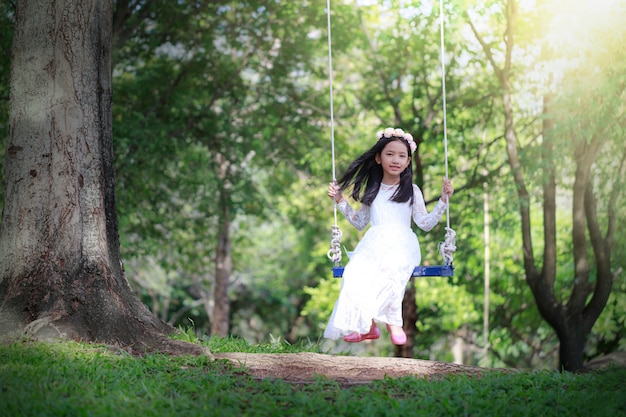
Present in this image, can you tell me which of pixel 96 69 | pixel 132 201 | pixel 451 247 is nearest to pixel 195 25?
pixel 132 201

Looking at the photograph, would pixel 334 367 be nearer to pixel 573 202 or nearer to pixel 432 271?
pixel 432 271

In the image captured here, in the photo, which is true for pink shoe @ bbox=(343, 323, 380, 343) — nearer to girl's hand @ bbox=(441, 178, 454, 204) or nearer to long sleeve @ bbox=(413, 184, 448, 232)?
long sleeve @ bbox=(413, 184, 448, 232)

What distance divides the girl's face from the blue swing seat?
81 centimetres

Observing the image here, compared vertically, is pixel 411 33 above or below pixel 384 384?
above

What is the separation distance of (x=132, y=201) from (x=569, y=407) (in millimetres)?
7394

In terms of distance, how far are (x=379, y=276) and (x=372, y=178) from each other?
0.91 m

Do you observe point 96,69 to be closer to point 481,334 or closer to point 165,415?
point 165,415

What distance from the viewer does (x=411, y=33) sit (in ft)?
36.2

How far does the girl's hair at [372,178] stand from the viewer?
6.20 meters

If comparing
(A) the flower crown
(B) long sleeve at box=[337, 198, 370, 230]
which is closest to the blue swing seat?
(B) long sleeve at box=[337, 198, 370, 230]

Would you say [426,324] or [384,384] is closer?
[384,384]

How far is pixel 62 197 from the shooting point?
5445 millimetres

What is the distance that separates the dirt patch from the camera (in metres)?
5.07

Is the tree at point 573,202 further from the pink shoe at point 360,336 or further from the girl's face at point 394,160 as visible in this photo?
the pink shoe at point 360,336
